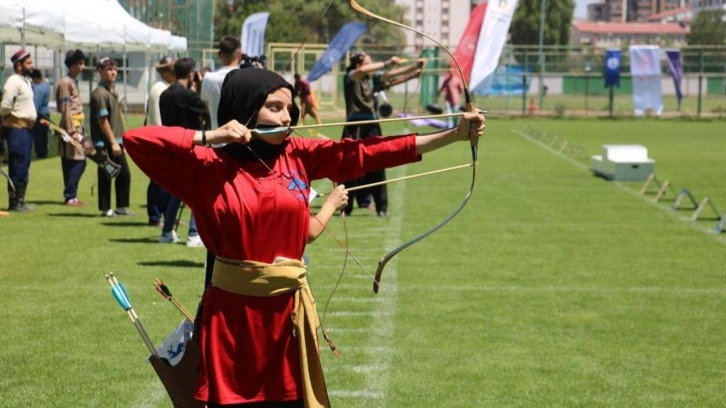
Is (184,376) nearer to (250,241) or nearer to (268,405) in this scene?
(268,405)

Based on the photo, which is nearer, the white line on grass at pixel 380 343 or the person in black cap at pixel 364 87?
the white line on grass at pixel 380 343

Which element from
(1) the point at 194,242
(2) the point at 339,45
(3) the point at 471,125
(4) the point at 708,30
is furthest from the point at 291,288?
(4) the point at 708,30

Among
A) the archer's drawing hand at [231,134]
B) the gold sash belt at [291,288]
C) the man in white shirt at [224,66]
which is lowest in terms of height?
the gold sash belt at [291,288]

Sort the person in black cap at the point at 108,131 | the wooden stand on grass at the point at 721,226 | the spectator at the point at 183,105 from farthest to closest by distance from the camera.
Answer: the person in black cap at the point at 108,131
the wooden stand on grass at the point at 721,226
the spectator at the point at 183,105

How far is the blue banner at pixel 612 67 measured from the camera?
5497 cm

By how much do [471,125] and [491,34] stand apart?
23.0 meters

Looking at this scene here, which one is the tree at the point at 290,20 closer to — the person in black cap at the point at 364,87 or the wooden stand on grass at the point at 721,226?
the person in black cap at the point at 364,87

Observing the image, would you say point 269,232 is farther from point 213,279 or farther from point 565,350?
point 565,350

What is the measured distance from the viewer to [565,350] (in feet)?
28.6

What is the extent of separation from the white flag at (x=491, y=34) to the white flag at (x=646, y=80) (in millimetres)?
26025

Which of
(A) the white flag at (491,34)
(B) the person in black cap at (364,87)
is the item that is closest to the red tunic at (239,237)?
(B) the person in black cap at (364,87)

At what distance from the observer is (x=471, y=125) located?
16.0 ft

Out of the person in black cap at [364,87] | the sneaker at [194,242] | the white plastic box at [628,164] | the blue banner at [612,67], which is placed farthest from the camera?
the blue banner at [612,67]

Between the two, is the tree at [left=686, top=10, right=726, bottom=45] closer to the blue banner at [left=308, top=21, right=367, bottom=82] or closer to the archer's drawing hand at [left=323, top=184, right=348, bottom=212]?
the blue banner at [left=308, top=21, right=367, bottom=82]
